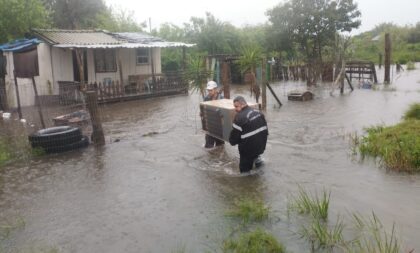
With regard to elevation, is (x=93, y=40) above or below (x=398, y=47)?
below

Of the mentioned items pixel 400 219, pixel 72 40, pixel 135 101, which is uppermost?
pixel 72 40

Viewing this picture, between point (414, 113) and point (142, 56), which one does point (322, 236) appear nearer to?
point (414, 113)

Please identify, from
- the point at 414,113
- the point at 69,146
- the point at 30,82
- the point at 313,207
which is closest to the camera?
the point at 313,207

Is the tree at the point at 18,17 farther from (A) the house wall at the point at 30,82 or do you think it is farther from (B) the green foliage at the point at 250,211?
(B) the green foliage at the point at 250,211

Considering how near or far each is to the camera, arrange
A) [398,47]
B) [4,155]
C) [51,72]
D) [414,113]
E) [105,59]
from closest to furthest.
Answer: [4,155] → [414,113] → [51,72] → [105,59] → [398,47]

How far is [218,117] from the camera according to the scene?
9305 mm

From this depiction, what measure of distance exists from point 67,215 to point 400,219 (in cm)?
491

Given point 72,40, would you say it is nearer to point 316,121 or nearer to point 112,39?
point 112,39

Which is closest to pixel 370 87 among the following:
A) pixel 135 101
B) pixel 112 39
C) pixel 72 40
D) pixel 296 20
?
pixel 296 20

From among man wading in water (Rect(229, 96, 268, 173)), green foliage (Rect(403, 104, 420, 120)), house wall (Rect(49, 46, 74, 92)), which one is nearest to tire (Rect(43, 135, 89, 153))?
man wading in water (Rect(229, 96, 268, 173))

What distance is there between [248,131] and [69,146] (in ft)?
16.5

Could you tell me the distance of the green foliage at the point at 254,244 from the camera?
17.0ft

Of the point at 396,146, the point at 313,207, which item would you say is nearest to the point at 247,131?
the point at 313,207

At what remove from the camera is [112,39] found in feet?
70.6
